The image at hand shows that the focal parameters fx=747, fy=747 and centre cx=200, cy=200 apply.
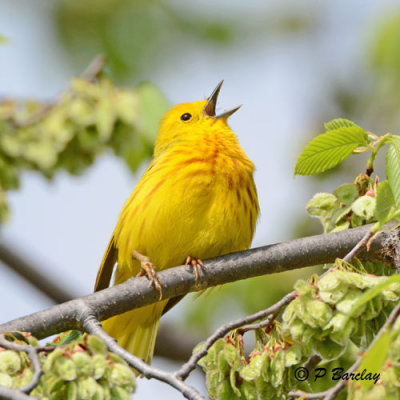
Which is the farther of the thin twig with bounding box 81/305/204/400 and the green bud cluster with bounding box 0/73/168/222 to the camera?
the green bud cluster with bounding box 0/73/168/222

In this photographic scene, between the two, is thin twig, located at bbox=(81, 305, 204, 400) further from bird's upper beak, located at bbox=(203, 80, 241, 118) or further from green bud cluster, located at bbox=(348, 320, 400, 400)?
bird's upper beak, located at bbox=(203, 80, 241, 118)

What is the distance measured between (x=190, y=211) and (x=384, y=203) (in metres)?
2.08

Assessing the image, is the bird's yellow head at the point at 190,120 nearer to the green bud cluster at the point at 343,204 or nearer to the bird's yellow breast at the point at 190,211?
the bird's yellow breast at the point at 190,211

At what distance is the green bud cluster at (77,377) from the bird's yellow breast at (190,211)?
2144mm

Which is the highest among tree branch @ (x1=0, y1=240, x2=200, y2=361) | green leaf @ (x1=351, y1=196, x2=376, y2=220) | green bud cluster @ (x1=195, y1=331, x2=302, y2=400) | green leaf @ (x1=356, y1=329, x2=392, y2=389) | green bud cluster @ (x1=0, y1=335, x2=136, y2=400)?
tree branch @ (x1=0, y1=240, x2=200, y2=361)

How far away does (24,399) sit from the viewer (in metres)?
2.45

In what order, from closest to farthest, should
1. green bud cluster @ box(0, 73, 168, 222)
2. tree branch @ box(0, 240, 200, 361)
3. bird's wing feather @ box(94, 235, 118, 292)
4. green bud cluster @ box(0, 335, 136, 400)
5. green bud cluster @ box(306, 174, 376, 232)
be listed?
green bud cluster @ box(0, 335, 136, 400), green bud cluster @ box(306, 174, 376, 232), bird's wing feather @ box(94, 235, 118, 292), green bud cluster @ box(0, 73, 168, 222), tree branch @ box(0, 240, 200, 361)

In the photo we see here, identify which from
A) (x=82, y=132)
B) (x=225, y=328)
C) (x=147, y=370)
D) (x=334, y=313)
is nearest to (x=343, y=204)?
(x=334, y=313)

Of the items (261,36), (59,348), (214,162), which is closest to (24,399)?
(59,348)

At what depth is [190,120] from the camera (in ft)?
21.0

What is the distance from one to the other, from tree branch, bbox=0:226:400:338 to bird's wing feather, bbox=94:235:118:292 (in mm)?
1008

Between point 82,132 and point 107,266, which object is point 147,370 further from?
point 82,132

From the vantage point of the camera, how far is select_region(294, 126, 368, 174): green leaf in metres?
3.38

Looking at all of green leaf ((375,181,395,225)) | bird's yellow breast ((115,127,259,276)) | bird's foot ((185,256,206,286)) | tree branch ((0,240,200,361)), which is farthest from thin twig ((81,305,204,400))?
tree branch ((0,240,200,361))
